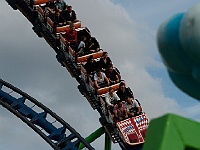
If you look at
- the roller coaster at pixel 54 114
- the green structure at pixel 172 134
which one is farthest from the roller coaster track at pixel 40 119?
the green structure at pixel 172 134

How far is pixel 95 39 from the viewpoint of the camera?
8.81m

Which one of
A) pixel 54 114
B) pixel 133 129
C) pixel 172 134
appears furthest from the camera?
pixel 54 114

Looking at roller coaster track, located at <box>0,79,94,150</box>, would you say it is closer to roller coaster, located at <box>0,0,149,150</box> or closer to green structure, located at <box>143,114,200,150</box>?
roller coaster, located at <box>0,0,149,150</box>

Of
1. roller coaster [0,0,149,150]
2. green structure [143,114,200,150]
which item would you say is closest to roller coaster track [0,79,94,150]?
roller coaster [0,0,149,150]

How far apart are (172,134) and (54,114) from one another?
23.3 ft

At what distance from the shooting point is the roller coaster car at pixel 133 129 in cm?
722

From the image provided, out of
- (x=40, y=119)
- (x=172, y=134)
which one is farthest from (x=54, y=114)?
(x=172, y=134)

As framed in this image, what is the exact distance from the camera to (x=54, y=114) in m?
8.64

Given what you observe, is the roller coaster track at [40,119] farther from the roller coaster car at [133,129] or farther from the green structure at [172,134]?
the green structure at [172,134]

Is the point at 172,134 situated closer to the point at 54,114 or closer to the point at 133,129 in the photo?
the point at 133,129

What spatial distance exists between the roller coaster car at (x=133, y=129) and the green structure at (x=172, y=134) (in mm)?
5537

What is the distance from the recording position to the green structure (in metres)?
1.58

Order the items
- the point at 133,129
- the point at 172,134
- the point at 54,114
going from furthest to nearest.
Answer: the point at 54,114 < the point at 133,129 < the point at 172,134

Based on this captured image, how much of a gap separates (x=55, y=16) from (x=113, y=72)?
60.0 inches
